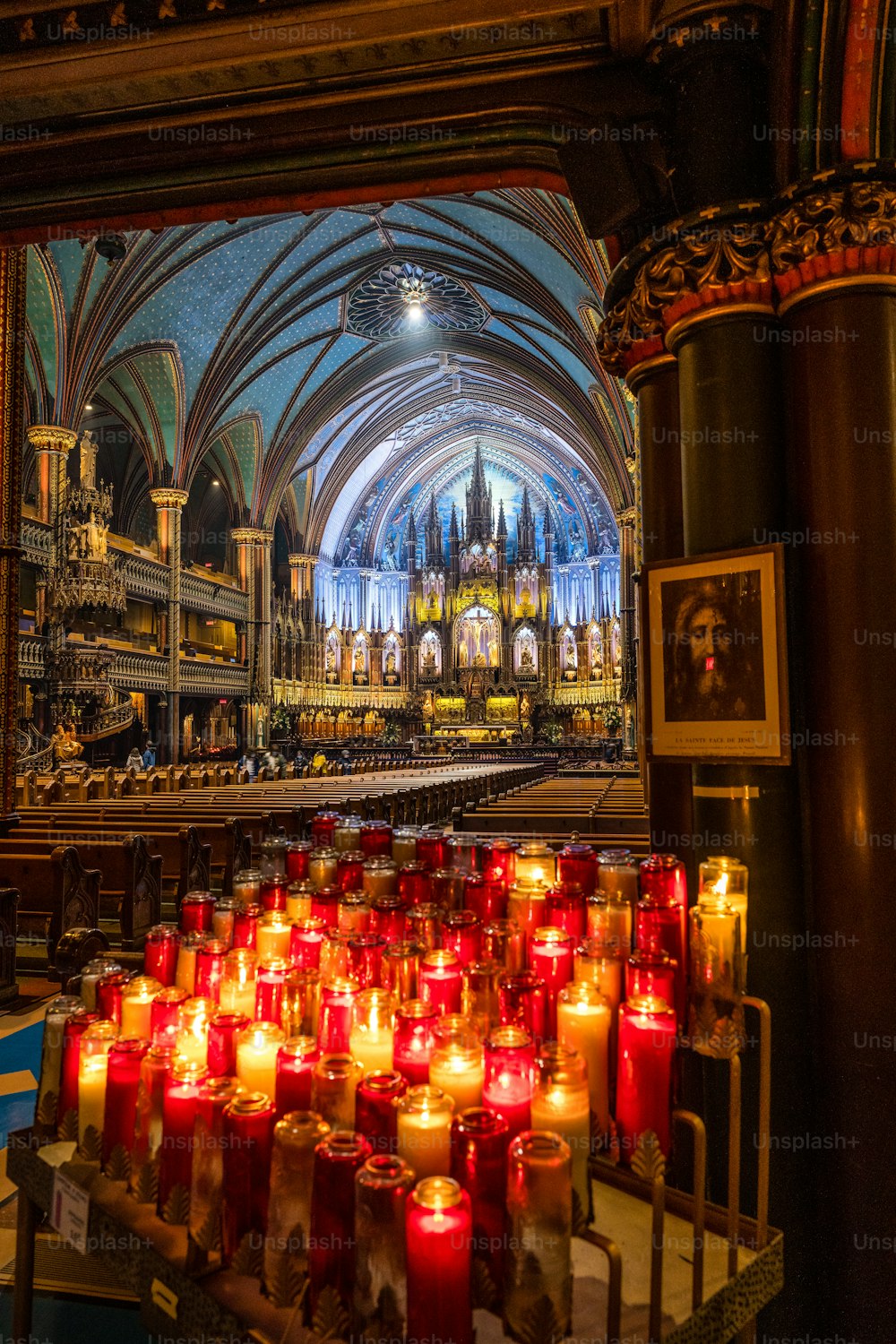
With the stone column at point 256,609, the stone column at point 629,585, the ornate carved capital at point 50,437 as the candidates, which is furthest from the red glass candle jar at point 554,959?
the stone column at point 256,609

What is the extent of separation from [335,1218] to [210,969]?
846mm

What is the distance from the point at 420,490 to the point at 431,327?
888 centimetres

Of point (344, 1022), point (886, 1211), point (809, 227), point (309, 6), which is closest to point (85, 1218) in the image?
point (344, 1022)

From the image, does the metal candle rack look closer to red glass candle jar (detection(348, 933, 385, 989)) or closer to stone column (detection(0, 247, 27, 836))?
red glass candle jar (detection(348, 933, 385, 989))

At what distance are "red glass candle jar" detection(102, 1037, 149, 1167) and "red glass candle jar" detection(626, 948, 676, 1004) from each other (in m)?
0.96

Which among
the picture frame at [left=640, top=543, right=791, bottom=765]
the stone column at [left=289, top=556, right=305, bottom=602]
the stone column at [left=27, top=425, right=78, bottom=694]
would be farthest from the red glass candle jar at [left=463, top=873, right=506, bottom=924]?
the stone column at [left=289, top=556, right=305, bottom=602]

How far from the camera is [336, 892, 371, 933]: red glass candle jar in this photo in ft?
6.57

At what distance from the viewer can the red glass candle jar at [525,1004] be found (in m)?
1.63

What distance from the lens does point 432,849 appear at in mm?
2508

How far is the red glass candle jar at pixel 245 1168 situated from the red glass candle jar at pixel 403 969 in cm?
43

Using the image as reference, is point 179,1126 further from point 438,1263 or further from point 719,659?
point 719,659

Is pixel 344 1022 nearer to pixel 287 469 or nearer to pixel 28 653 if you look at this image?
pixel 28 653

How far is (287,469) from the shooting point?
21.9m

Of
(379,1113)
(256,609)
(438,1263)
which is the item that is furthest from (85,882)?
(256,609)
